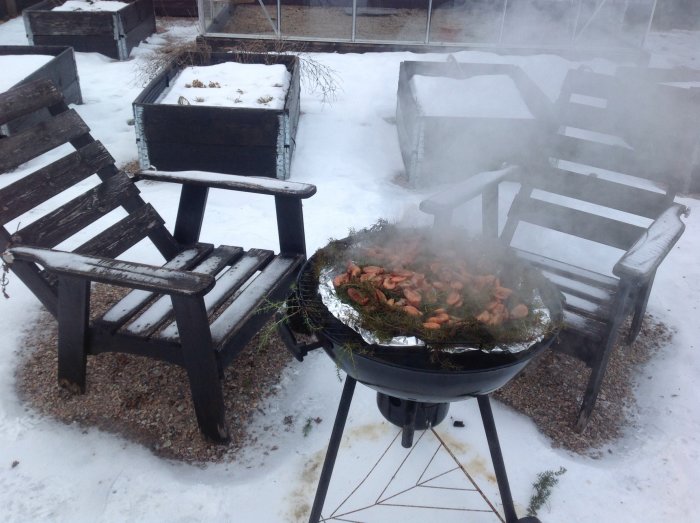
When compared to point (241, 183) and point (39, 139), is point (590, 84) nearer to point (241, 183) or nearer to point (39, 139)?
point (241, 183)

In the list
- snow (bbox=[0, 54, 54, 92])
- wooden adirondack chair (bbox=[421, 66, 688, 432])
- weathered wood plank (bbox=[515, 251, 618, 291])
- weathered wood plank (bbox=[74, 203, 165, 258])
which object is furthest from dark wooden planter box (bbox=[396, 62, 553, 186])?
snow (bbox=[0, 54, 54, 92])

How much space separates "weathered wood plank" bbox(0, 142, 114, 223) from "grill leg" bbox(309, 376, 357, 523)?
154 cm

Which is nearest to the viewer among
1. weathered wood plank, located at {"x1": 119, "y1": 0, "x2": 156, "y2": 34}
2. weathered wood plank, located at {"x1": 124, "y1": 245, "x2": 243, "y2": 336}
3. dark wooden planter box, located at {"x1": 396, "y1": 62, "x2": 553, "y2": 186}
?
weathered wood plank, located at {"x1": 124, "y1": 245, "x2": 243, "y2": 336}

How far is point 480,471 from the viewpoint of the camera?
87.7 inches

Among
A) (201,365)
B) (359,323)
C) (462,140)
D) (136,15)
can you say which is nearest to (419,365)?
(359,323)

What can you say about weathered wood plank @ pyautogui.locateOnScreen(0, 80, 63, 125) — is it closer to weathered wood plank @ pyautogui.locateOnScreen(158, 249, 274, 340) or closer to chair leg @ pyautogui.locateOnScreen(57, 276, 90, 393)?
chair leg @ pyautogui.locateOnScreen(57, 276, 90, 393)

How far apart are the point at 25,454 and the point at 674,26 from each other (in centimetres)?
1149

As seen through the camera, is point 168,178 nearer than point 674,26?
Yes

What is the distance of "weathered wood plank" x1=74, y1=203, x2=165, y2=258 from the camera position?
257 centimetres

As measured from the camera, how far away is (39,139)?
98.6 inches

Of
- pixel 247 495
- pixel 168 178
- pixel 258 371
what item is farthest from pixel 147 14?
pixel 247 495

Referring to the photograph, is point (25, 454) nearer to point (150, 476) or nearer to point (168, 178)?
point (150, 476)

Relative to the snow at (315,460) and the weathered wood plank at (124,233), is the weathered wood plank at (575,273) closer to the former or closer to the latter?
the snow at (315,460)

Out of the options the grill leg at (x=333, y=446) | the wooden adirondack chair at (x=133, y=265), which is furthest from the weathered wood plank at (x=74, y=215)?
the grill leg at (x=333, y=446)
